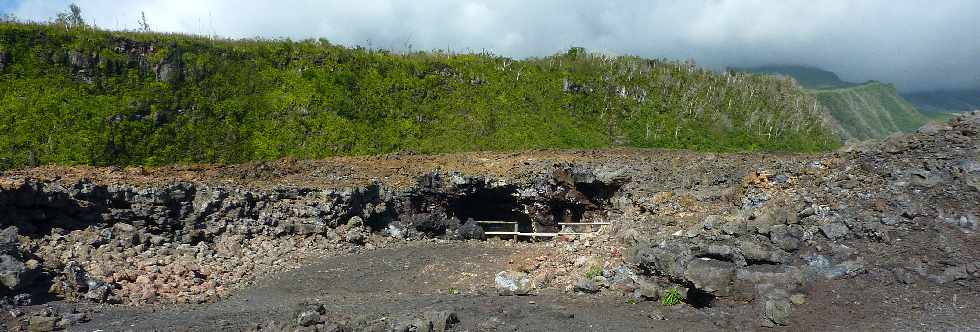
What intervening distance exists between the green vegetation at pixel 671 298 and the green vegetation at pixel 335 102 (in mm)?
24058

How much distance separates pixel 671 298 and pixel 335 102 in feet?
93.7

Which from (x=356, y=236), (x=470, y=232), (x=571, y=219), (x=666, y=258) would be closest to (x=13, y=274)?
(x=356, y=236)

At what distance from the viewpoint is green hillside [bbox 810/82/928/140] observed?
100750mm

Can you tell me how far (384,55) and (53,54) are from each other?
20657mm

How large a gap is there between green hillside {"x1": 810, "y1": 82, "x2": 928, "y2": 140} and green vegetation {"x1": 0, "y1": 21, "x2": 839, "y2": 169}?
5748 centimetres

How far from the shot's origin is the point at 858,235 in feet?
48.2

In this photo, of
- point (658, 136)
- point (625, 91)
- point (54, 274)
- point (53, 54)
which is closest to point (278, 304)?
point (54, 274)

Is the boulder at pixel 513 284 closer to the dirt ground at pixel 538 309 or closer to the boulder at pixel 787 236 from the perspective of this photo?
the dirt ground at pixel 538 309

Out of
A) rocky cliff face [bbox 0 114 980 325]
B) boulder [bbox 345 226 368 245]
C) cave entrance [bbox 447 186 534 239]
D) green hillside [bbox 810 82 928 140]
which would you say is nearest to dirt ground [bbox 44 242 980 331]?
rocky cliff face [bbox 0 114 980 325]

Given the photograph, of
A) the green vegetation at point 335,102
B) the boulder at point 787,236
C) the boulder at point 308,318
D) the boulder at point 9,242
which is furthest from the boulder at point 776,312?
the green vegetation at point 335,102

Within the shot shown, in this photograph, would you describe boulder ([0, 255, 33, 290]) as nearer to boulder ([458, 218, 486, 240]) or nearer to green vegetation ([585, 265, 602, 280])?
green vegetation ([585, 265, 602, 280])

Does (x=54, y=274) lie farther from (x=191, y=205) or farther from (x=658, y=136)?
(x=658, y=136)

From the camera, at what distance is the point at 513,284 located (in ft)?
55.5

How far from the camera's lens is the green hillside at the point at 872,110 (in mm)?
100750
